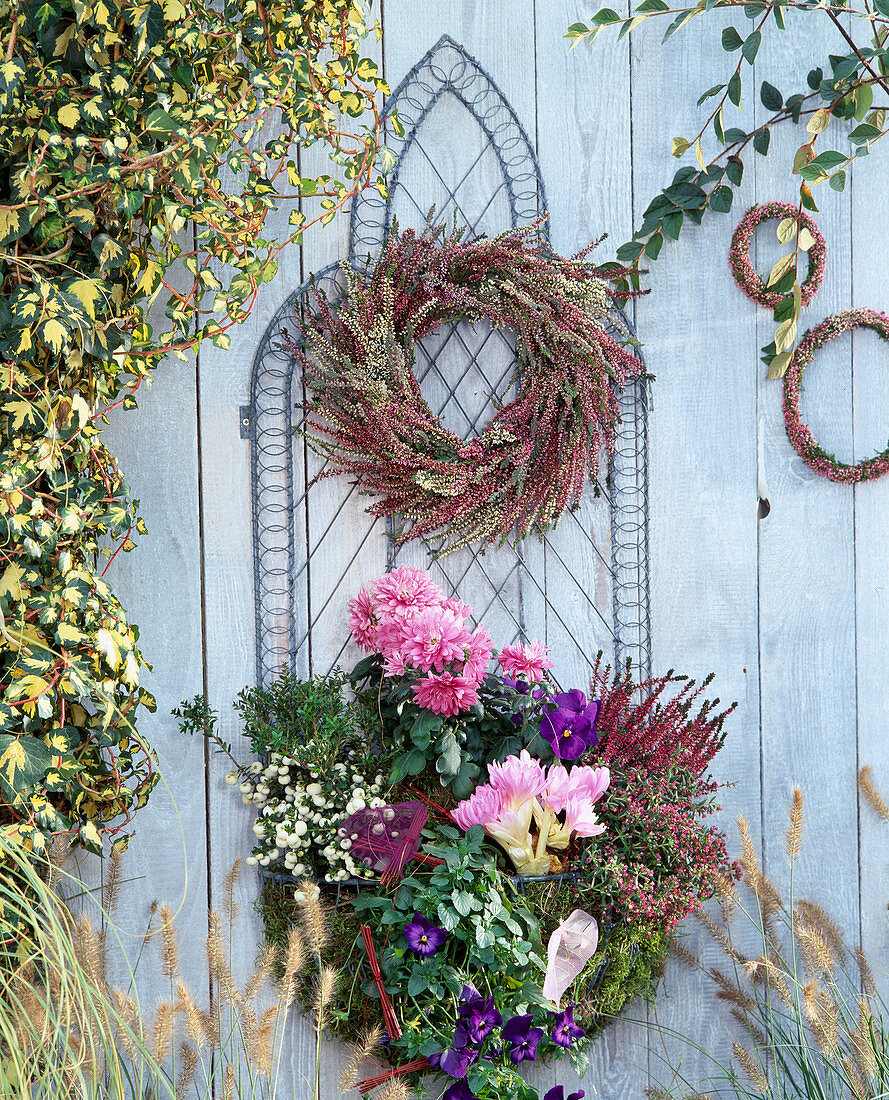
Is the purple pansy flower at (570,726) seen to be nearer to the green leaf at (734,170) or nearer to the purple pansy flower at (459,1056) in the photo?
the purple pansy flower at (459,1056)

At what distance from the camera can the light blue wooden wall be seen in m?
1.47

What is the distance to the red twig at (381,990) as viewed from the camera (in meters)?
1.18

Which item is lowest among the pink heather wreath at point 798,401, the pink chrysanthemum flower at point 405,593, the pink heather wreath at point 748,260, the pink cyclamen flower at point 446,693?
the pink cyclamen flower at point 446,693

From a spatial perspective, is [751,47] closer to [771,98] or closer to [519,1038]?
[771,98]

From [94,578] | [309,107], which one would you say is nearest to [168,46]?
[309,107]

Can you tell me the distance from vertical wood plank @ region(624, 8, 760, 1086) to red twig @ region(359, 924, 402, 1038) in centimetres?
70

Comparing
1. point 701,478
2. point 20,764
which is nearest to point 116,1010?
point 20,764

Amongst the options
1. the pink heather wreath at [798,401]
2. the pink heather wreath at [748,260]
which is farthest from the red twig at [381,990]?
the pink heather wreath at [748,260]

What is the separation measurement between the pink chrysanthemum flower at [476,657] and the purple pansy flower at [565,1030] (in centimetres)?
49

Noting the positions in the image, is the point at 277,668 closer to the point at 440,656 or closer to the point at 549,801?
the point at 440,656

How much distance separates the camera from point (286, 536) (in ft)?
4.87

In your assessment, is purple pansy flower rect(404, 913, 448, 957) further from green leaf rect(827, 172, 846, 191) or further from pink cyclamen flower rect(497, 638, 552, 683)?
green leaf rect(827, 172, 846, 191)

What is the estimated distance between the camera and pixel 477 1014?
1143 millimetres

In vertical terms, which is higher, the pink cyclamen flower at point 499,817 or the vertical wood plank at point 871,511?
the vertical wood plank at point 871,511
